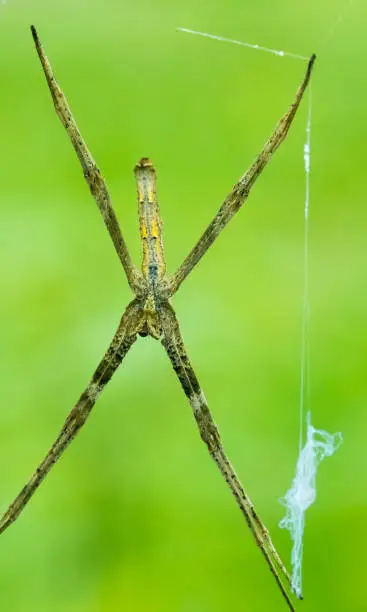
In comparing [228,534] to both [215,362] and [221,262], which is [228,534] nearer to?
[215,362]

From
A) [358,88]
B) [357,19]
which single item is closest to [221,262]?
[358,88]

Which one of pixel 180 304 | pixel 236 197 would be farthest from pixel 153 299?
pixel 180 304

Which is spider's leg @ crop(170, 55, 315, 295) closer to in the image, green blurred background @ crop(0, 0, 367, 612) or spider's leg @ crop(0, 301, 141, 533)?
spider's leg @ crop(0, 301, 141, 533)

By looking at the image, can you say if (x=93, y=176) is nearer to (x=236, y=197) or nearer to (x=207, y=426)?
(x=236, y=197)

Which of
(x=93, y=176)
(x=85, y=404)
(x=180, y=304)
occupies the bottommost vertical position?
(x=85, y=404)

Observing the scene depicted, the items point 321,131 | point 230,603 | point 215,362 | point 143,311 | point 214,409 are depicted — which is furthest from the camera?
point 321,131

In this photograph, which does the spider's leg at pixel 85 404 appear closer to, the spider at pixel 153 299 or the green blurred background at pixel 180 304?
the spider at pixel 153 299
